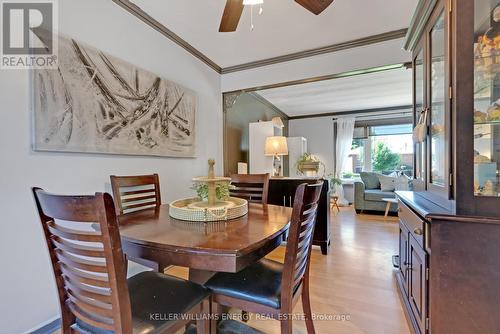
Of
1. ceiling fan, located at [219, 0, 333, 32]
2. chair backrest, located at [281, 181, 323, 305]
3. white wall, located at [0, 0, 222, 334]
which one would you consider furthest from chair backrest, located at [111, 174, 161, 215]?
ceiling fan, located at [219, 0, 333, 32]

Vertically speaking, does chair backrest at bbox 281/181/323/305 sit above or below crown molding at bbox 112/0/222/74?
below

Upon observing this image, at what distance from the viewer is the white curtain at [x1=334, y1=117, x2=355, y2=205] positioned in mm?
6211

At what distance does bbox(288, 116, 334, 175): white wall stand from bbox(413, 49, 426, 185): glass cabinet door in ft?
14.5

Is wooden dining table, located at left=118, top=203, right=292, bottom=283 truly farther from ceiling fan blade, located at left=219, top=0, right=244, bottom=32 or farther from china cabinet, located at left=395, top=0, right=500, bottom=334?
ceiling fan blade, located at left=219, top=0, right=244, bottom=32

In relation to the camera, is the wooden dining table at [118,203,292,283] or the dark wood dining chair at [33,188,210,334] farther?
the wooden dining table at [118,203,292,283]

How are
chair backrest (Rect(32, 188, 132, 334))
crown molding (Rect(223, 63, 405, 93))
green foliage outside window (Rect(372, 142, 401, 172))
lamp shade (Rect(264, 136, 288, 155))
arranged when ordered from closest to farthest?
chair backrest (Rect(32, 188, 132, 334)), crown molding (Rect(223, 63, 405, 93)), lamp shade (Rect(264, 136, 288, 155)), green foliage outside window (Rect(372, 142, 401, 172))

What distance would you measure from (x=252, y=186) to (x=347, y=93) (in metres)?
3.41

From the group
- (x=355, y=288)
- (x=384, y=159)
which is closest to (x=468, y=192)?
(x=355, y=288)

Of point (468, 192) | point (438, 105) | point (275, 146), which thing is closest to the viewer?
point (468, 192)

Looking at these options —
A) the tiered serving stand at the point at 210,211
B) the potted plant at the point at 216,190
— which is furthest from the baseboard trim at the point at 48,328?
the potted plant at the point at 216,190

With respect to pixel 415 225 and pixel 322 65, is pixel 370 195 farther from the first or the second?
pixel 415 225

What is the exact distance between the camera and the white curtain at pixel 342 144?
6.21 metres

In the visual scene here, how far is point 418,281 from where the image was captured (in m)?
1.36

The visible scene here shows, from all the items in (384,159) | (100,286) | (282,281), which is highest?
(384,159)
